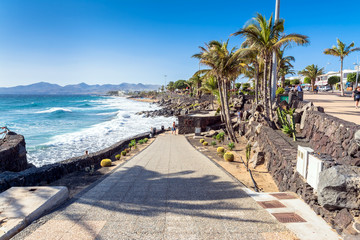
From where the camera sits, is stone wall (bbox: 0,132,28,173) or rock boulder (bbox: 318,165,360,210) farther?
stone wall (bbox: 0,132,28,173)

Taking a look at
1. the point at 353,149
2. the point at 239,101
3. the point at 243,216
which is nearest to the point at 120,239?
the point at 243,216

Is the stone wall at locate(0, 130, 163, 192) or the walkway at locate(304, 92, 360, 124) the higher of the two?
the walkway at locate(304, 92, 360, 124)

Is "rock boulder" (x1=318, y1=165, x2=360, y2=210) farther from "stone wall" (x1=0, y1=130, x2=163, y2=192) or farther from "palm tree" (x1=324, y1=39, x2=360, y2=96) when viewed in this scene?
"palm tree" (x1=324, y1=39, x2=360, y2=96)

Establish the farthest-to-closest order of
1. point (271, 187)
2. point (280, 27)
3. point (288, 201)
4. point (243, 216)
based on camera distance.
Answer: point (280, 27), point (271, 187), point (288, 201), point (243, 216)

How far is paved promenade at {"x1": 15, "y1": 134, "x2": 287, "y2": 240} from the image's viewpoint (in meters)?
4.38

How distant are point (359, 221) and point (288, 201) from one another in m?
1.69

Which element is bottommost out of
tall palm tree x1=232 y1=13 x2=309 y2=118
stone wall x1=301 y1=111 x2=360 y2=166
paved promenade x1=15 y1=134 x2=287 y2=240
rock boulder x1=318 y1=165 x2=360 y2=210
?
paved promenade x1=15 y1=134 x2=287 y2=240

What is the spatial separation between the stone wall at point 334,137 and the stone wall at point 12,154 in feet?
41.2

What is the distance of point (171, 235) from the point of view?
4.30 metres

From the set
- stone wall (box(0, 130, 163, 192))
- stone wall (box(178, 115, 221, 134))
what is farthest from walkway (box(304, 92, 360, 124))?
stone wall (box(0, 130, 163, 192))

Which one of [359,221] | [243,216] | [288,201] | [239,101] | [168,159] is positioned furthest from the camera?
[239,101]

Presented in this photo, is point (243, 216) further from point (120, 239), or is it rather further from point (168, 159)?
point (168, 159)

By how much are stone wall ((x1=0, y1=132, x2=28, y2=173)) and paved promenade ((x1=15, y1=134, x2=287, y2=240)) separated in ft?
17.8

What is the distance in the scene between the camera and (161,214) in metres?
5.17
